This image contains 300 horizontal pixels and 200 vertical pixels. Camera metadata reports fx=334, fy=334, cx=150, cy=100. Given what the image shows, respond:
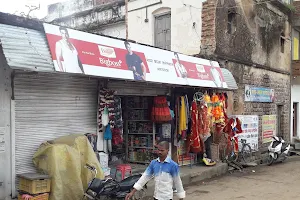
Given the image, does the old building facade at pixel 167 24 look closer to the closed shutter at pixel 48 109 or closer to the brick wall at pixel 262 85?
the brick wall at pixel 262 85

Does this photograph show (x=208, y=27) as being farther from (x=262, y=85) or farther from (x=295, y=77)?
(x=295, y=77)

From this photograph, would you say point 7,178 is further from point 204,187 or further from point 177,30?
point 177,30

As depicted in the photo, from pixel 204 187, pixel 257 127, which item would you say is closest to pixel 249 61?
pixel 257 127

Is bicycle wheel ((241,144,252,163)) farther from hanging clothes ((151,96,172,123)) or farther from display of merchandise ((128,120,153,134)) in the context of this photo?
hanging clothes ((151,96,172,123))

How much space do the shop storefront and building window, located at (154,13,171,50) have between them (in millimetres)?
2799

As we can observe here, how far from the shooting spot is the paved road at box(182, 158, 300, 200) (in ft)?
25.4

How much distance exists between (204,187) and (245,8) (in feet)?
25.6

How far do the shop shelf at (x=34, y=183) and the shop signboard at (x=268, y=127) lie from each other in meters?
11.1

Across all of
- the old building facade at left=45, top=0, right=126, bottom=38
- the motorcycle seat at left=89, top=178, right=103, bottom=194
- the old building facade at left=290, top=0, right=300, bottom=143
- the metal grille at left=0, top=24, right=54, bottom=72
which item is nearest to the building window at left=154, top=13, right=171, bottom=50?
the old building facade at left=45, top=0, right=126, bottom=38

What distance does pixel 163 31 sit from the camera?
13180 mm

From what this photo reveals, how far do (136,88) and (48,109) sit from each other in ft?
8.78

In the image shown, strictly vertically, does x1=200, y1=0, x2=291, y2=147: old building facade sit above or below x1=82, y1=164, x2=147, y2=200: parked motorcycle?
above

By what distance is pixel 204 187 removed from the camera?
8.76 meters

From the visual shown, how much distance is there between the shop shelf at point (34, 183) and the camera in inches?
222
